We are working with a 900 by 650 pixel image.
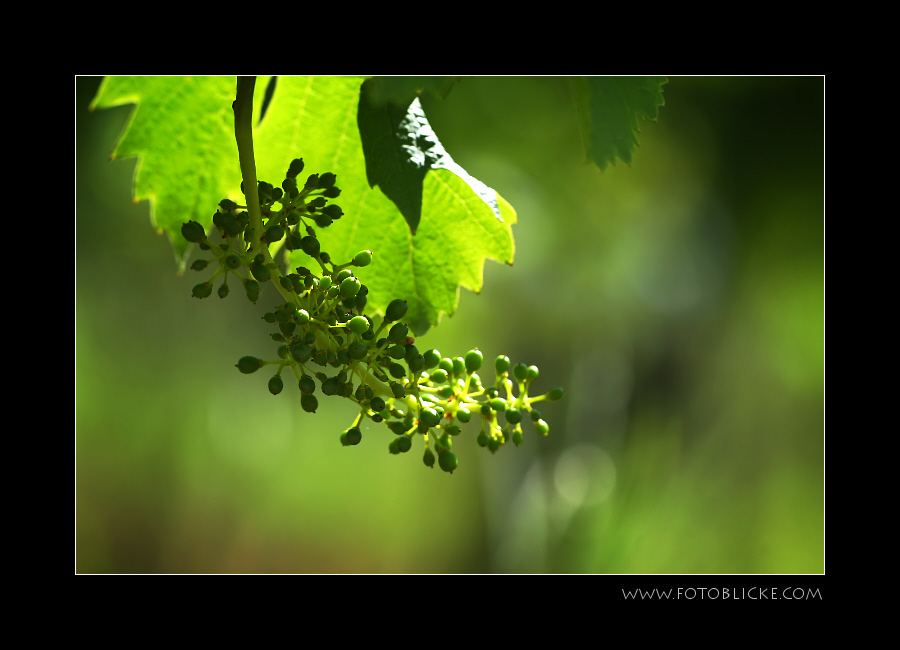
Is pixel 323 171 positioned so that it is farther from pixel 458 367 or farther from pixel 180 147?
pixel 458 367

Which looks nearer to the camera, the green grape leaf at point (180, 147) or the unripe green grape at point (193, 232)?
the unripe green grape at point (193, 232)

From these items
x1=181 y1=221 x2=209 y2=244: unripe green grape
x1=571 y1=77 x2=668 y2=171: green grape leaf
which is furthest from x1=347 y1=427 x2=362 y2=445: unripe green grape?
x1=571 y1=77 x2=668 y2=171: green grape leaf

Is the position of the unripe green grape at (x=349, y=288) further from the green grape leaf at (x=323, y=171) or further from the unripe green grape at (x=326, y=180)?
the green grape leaf at (x=323, y=171)

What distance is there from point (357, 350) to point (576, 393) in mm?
3614

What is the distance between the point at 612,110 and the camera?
666 mm

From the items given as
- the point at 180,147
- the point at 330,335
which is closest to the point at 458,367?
the point at 330,335

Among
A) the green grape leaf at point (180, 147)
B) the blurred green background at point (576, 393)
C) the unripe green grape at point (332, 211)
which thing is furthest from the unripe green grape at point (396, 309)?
the blurred green background at point (576, 393)

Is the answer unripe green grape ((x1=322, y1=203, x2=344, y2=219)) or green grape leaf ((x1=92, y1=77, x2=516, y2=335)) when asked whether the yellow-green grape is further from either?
green grape leaf ((x1=92, y1=77, x2=516, y2=335))

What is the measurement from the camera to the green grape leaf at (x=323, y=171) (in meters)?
0.81

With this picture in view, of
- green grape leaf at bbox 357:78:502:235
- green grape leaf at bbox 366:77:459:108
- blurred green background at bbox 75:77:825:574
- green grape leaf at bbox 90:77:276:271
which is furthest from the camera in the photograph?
blurred green background at bbox 75:77:825:574

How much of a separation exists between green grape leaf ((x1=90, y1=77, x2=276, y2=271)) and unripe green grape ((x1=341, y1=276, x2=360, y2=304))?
384 millimetres

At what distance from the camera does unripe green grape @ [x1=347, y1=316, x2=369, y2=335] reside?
1.89 ft

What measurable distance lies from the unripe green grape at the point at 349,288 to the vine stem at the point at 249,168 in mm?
46
